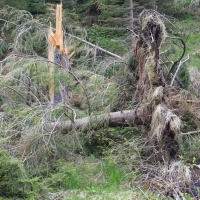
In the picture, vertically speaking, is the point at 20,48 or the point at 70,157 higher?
the point at 20,48

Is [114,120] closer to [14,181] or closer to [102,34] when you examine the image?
[14,181]

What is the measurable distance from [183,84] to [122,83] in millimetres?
1652

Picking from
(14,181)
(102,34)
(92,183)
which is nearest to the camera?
(14,181)

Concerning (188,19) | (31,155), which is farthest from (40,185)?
(188,19)

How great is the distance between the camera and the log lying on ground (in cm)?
721

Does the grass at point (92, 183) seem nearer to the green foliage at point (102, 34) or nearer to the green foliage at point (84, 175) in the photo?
the green foliage at point (84, 175)

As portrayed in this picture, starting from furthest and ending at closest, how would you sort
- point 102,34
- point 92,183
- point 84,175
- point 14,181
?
point 102,34
point 84,175
point 92,183
point 14,181

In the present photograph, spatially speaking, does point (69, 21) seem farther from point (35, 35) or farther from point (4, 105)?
point (4, 105)

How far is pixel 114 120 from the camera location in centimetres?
755

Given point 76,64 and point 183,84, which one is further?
point 76,64

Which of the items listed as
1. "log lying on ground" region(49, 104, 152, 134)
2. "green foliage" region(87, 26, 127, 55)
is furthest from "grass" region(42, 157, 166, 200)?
"green foliage" region(87, 26, 127, 55)

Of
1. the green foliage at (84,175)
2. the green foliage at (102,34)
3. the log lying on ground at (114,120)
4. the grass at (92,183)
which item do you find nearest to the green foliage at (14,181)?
the grass at (92,183)

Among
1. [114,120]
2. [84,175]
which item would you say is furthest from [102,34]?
[84,175]

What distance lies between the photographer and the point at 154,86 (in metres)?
7.09
